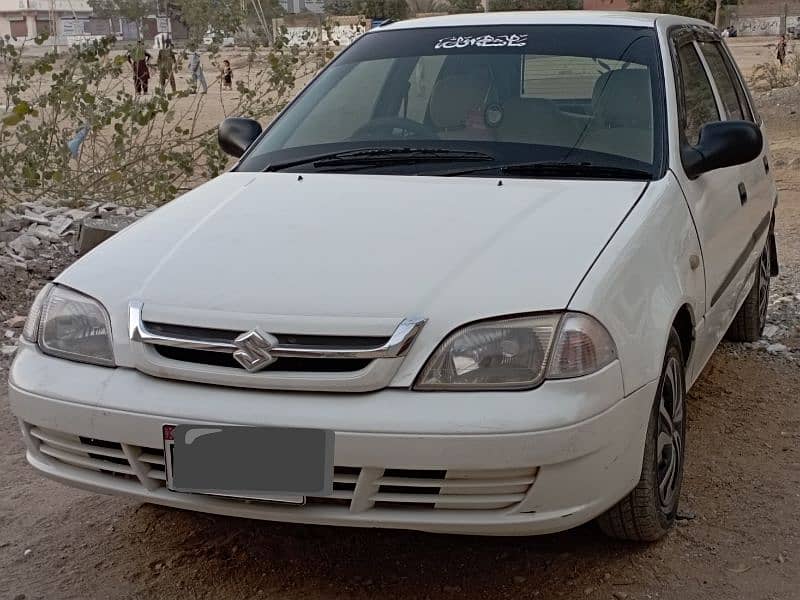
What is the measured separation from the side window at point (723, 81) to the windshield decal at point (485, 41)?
0.98 m

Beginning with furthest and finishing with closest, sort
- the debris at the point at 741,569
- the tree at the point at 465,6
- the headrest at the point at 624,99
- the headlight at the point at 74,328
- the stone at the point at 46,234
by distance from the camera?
the tree at the point at 465,6 < the stone at the point at 46,234 < the headrest at the point at 624,99 < the debris at the point at 741,569 < the headlight at the point at 74,328

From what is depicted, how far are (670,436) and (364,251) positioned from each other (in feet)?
3.55

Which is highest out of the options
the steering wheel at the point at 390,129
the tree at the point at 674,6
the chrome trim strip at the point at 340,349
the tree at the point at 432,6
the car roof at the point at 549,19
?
the car roof at the point at 549,19

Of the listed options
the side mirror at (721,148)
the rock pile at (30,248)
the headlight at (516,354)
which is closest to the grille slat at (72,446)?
the headlight at (516,354)

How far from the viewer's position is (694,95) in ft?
13.3

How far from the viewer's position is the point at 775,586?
9.66 ft

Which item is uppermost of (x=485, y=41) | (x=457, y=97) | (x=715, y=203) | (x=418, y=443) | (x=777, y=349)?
(x=485, y=41)

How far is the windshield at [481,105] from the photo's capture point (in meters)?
3.58

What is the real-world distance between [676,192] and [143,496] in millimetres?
1882

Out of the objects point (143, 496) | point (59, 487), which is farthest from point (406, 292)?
point (59, 487)

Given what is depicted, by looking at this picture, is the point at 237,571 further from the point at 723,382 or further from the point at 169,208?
the point at 723,382

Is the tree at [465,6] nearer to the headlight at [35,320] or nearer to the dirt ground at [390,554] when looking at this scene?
the dirt ground at [390,554]

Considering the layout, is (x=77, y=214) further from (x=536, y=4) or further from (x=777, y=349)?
(x=536, y=4)

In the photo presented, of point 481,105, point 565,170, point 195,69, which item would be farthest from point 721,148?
point 195,69
